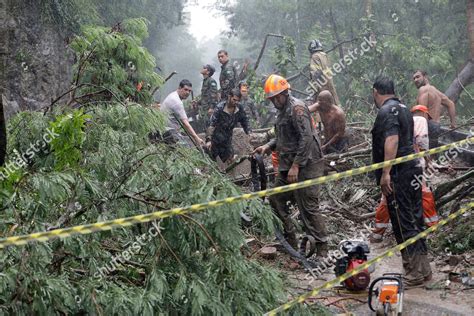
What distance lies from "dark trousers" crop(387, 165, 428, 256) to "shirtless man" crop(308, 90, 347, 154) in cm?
309

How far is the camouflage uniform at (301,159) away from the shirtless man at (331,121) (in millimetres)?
2205

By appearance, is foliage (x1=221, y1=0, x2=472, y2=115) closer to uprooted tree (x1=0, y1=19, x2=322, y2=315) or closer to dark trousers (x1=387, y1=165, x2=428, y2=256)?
dark trousers (x1=387, y1=165, x2=428, y2=256)

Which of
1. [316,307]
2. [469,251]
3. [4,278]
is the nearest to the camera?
[4,278]

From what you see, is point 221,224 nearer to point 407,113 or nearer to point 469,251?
point 407,113

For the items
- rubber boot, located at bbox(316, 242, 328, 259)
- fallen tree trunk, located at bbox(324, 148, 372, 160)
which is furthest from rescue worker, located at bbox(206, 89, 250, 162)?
rubber boot, located at bbox(316, 242, 328, 259)

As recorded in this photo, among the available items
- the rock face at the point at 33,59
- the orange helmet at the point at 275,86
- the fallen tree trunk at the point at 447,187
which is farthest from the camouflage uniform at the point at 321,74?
the rock face at the point at 33,59

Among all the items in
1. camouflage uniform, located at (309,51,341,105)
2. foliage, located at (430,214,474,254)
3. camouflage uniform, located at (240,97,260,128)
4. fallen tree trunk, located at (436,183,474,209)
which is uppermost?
camouflage uniform, located at (309,51,341,105)

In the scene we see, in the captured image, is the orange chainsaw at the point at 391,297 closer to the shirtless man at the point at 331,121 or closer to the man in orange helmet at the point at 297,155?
the man in orange helmet at the point at 297,155

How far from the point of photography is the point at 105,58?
6957 millimetres

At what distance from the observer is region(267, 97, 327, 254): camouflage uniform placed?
20.9 ft

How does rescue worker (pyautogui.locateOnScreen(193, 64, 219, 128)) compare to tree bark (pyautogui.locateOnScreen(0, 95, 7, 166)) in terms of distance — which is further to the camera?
rescue worker (pyautogui.locateOnScreen(193, 64, 219, 128))

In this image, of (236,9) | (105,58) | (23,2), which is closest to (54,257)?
(105,58)

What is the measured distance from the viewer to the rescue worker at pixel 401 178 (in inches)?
221

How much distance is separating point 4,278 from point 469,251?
14.8 ft
